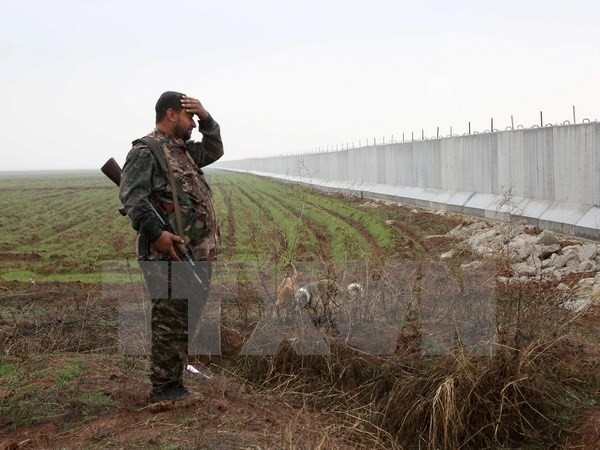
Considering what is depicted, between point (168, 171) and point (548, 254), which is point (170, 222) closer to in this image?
point (168, 171)

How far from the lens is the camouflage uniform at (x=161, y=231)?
5.54m

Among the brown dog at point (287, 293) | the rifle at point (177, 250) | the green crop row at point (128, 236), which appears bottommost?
the green crop row at point (128, 236)

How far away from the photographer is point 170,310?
18.7ft

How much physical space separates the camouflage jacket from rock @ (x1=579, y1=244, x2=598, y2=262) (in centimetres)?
819

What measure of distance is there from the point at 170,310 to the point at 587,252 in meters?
8.73

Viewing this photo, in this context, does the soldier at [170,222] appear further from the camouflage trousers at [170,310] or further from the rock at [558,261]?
the rock at [558,261]

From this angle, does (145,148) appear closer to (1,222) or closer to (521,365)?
(521,365)

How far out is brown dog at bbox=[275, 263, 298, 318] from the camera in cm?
771

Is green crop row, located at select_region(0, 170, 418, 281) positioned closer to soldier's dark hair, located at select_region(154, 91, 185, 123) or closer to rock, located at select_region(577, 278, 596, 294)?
soldier's dark hair, located at select_region(154, 91, 185, 123)

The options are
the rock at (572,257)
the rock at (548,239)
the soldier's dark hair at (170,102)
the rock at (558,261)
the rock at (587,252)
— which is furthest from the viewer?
the rock at (548,239)

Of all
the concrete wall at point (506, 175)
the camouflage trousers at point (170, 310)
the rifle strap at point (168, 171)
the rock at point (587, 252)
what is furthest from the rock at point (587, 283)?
the rifle strap at point (168, 171)

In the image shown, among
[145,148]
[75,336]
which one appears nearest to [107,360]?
[75,336]

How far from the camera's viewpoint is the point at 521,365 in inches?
239

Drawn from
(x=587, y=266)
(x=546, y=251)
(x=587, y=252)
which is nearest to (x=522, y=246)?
(x=546, y=251)
